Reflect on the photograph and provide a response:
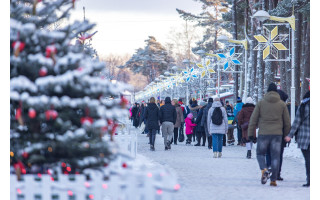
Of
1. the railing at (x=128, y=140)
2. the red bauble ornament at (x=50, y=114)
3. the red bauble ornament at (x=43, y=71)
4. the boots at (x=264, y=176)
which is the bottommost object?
the boots at (x=264, y=176)

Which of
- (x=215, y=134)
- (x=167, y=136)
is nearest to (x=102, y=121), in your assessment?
(x=215, y=134)

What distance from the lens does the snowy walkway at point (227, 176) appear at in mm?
11148

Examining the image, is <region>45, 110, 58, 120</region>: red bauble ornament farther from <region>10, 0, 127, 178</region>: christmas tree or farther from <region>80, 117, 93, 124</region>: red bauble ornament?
<region>80, 117, 93, 124</region>: red bauble ornament

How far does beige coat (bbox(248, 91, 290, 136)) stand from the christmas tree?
5245mm

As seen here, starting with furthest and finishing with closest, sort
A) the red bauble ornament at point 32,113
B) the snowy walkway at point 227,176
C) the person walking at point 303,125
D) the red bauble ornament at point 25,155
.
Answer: the person walking at point 303,125 → the snowy walkway at point 227,176 → the red bauble ornament at point 25,155 → the red bauble ornament at point 32,113

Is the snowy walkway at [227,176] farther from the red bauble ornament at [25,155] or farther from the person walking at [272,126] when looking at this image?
the red bauble ornament at [25,155]

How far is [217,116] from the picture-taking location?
19016 millimetres

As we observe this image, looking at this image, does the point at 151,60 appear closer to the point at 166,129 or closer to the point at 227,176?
the point at 166,129

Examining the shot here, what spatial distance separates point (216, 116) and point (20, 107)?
12105 millimetres

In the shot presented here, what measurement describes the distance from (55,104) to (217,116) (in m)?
12.1

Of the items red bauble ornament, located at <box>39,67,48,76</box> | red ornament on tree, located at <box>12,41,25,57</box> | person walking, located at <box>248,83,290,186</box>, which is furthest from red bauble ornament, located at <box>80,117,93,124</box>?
person walking, located at <box>248,83,290,186</box>

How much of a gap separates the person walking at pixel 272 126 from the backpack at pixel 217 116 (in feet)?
20.6

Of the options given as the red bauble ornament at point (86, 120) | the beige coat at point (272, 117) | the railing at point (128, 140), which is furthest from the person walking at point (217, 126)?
the red bauble ornament at point (86, 120)
